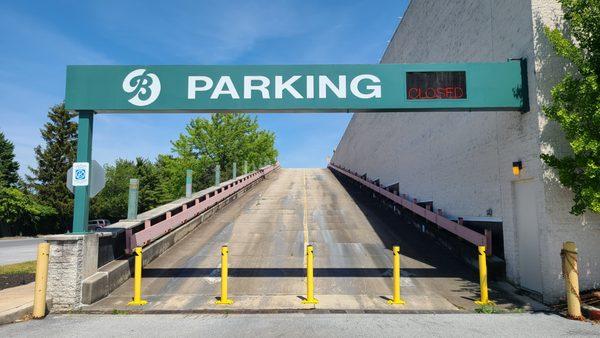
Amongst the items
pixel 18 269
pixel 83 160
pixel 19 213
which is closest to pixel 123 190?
pixel 19 213

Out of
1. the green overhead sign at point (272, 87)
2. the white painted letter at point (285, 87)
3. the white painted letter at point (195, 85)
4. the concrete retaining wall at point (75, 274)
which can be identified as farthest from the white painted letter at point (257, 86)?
the concrete retaining wall at point (75, 274)

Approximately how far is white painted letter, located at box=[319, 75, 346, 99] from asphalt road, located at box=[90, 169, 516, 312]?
14.2 ft

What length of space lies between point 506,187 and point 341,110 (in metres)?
4.36

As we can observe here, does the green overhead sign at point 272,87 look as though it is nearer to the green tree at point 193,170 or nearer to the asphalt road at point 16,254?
the asphalt road at point 16,254

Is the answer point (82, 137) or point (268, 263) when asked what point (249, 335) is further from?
point (82, 137)

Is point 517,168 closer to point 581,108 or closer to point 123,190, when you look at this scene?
point 581,108

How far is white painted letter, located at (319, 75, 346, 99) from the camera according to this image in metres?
9.74

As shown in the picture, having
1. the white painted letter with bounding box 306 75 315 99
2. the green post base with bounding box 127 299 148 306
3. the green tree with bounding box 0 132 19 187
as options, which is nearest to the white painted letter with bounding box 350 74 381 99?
the white painted letter with bounding box 306 75 315 99

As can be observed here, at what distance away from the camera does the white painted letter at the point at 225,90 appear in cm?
976

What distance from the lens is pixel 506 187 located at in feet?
33.3

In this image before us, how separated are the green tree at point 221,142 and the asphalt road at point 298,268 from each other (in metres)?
36.5

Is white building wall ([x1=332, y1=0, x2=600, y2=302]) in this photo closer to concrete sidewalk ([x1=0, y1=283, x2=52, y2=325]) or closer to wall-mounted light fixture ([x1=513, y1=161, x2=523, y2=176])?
wall-mounted light fixture ([x1=513, y1=161, x2=523, y2=176])

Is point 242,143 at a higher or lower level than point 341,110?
higher

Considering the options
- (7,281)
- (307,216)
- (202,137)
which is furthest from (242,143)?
(7,281)
